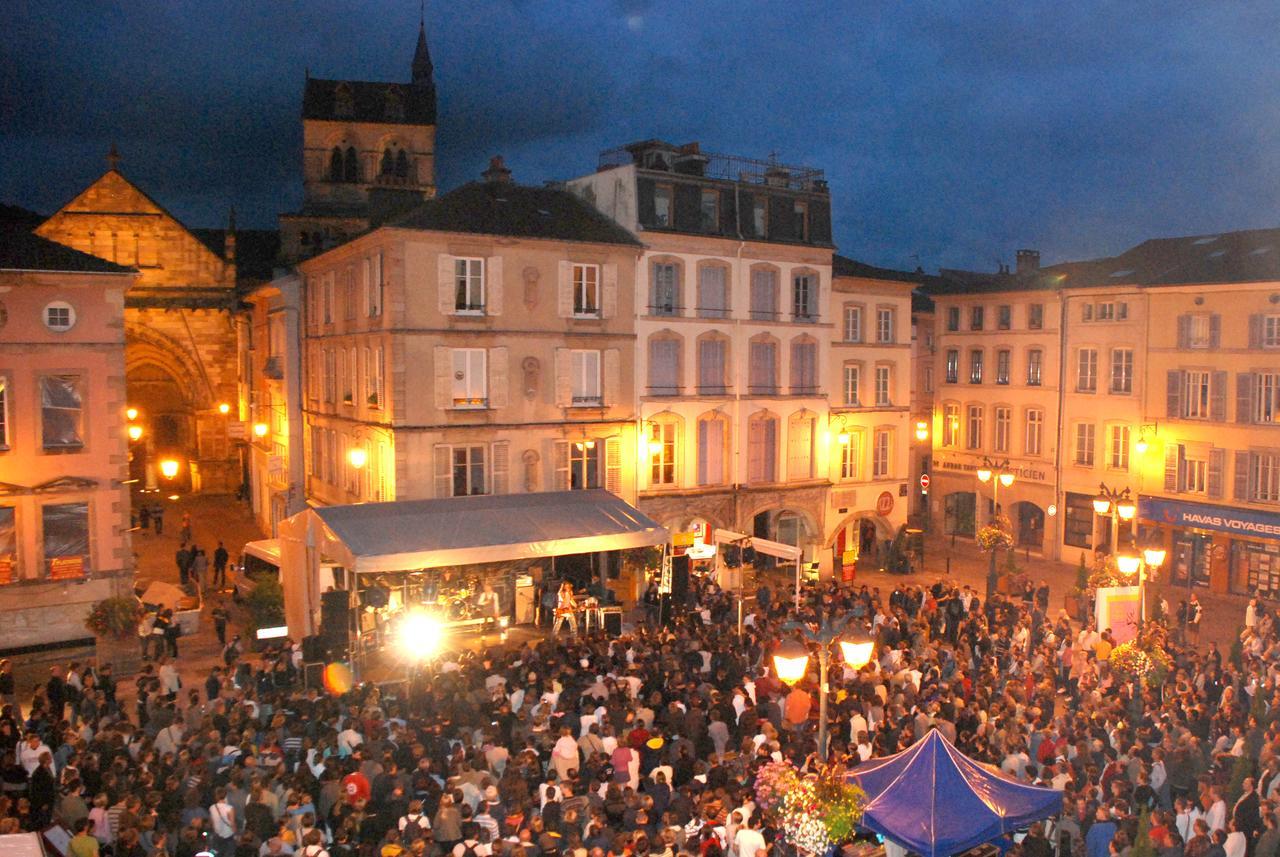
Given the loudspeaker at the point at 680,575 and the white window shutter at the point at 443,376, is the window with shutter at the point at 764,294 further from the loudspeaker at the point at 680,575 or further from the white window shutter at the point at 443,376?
the white window shutter at the point at 443,376

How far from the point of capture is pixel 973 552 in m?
38.8

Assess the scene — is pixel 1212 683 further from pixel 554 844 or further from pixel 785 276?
pixel 785 276

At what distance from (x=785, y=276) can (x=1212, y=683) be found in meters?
18.1

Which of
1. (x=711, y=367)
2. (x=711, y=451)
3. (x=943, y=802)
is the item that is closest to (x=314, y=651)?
(x=943, y=802)

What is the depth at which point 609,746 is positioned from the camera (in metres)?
14.5

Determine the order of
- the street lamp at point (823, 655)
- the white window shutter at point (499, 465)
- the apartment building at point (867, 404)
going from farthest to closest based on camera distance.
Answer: the apartment building at point (867, 404) → the white window shutter at point (499, 465) → the street lamp at point (823, 655)

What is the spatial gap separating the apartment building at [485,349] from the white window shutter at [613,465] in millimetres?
32

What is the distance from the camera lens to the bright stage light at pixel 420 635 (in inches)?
795

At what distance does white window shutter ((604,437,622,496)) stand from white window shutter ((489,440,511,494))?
3027mm

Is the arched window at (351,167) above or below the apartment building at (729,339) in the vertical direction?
above

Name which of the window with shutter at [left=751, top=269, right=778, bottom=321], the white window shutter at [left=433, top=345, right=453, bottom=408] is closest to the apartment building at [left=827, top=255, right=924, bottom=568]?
the window with shutter at [left=751, top=269, right=778, bottom=321]

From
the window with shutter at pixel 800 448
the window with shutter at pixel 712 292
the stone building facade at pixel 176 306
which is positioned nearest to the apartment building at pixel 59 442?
the window with shutter at pixel 712 292

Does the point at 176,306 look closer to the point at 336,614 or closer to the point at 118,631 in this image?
the point at 118,631

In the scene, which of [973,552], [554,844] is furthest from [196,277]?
[554,844]
